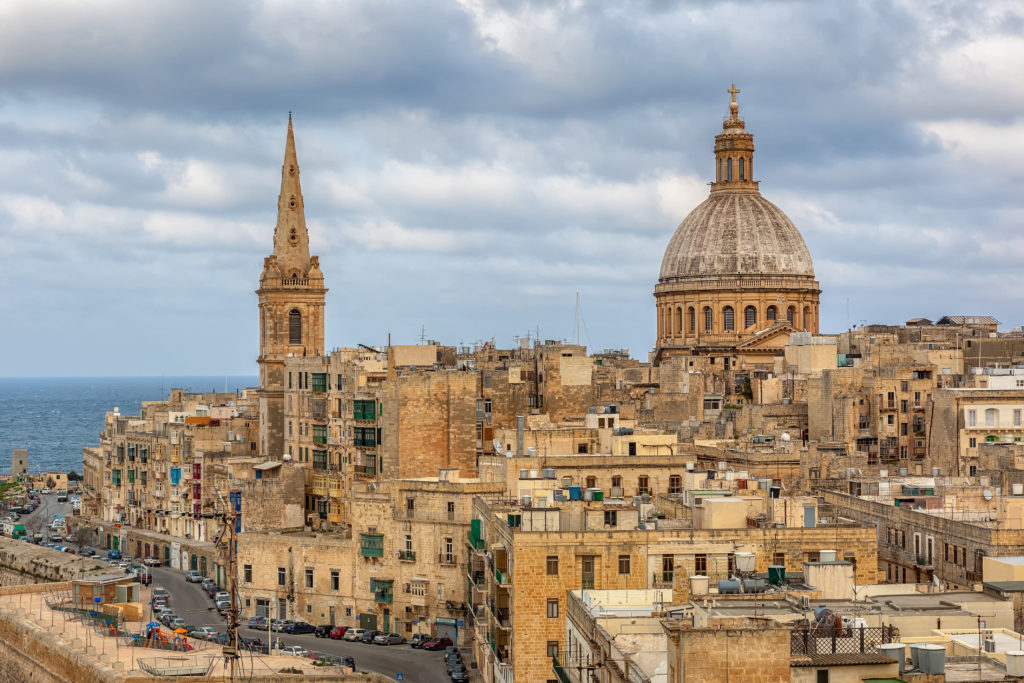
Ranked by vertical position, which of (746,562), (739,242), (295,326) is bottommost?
(746,562)

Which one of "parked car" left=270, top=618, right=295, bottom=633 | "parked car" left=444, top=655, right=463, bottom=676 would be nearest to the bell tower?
"parked car" left=270, top=618, right=295, bottom=633

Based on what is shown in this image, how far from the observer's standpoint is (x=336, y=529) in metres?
68.2

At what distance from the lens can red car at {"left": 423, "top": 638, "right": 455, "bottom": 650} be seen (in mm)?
56156

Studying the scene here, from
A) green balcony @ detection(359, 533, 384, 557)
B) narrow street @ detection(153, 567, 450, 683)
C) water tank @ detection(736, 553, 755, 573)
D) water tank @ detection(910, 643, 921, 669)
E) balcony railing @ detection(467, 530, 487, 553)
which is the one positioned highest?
water tank @ detection(736, 553, 755, 573)

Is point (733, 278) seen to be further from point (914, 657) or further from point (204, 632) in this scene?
point (914, 657)

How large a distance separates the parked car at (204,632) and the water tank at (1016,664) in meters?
34.6

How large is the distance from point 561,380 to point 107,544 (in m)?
30.2

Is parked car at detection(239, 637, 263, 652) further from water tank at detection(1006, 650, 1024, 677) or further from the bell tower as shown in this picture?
water tank at detection(1006, 650, 1024, 677)

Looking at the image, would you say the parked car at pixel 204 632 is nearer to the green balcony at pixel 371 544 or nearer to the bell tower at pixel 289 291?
the green balcony at pixel 371 544

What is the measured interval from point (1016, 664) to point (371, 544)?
34896 mm

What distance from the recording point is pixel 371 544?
58750 millimetres

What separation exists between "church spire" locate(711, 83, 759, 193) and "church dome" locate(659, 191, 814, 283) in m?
0.62

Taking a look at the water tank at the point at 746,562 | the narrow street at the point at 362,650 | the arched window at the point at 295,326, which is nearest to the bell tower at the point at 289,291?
the arched window at the point at 295,326

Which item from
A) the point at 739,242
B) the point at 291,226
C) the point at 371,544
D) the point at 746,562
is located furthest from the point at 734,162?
the point at 746,562
